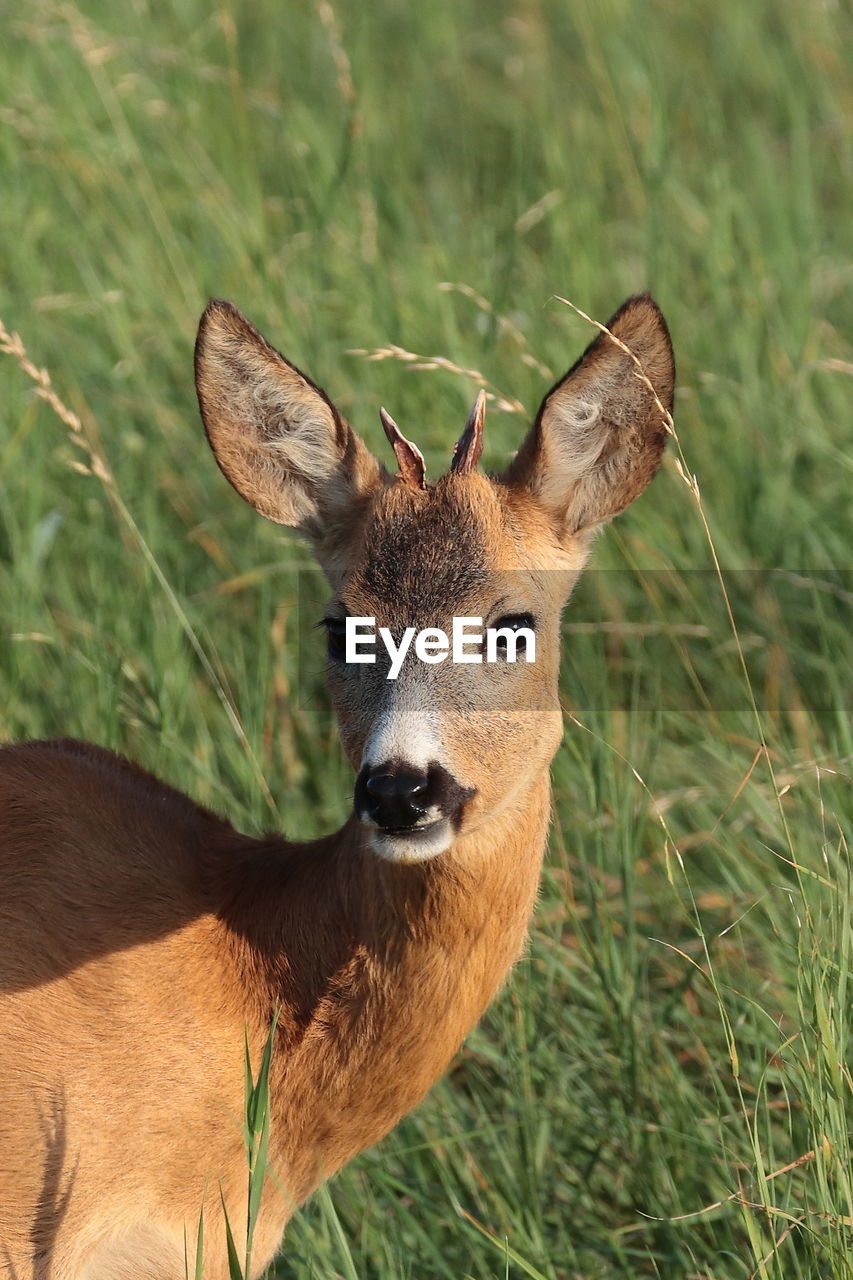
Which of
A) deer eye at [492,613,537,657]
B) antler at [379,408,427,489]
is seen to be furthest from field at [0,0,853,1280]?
antler at [379,408,427,489]

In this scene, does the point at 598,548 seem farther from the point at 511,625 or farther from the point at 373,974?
the point at 373,974

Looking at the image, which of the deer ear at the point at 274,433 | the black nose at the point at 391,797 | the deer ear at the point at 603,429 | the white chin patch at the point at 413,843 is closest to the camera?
the black nose at the point at 391,797

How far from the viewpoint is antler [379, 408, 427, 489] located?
9.55ft

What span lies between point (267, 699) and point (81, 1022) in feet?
4.91

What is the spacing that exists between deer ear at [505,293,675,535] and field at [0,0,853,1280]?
0.48 feet

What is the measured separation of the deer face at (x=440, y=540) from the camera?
2.64m

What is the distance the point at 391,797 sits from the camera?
2463 millimetres

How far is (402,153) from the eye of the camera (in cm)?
629

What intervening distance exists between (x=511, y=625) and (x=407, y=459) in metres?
0.34

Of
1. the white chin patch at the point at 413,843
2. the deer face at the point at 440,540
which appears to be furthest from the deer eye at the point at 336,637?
the white chin patch at the point at 413,843

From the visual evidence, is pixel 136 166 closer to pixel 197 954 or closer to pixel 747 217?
pixel 747 217

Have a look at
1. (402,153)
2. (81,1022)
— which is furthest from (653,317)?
(402,153)

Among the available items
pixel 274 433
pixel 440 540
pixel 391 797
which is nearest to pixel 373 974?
pixel 391 797

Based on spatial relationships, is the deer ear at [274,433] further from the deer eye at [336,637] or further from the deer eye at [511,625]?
the deer eye at [511,625]
